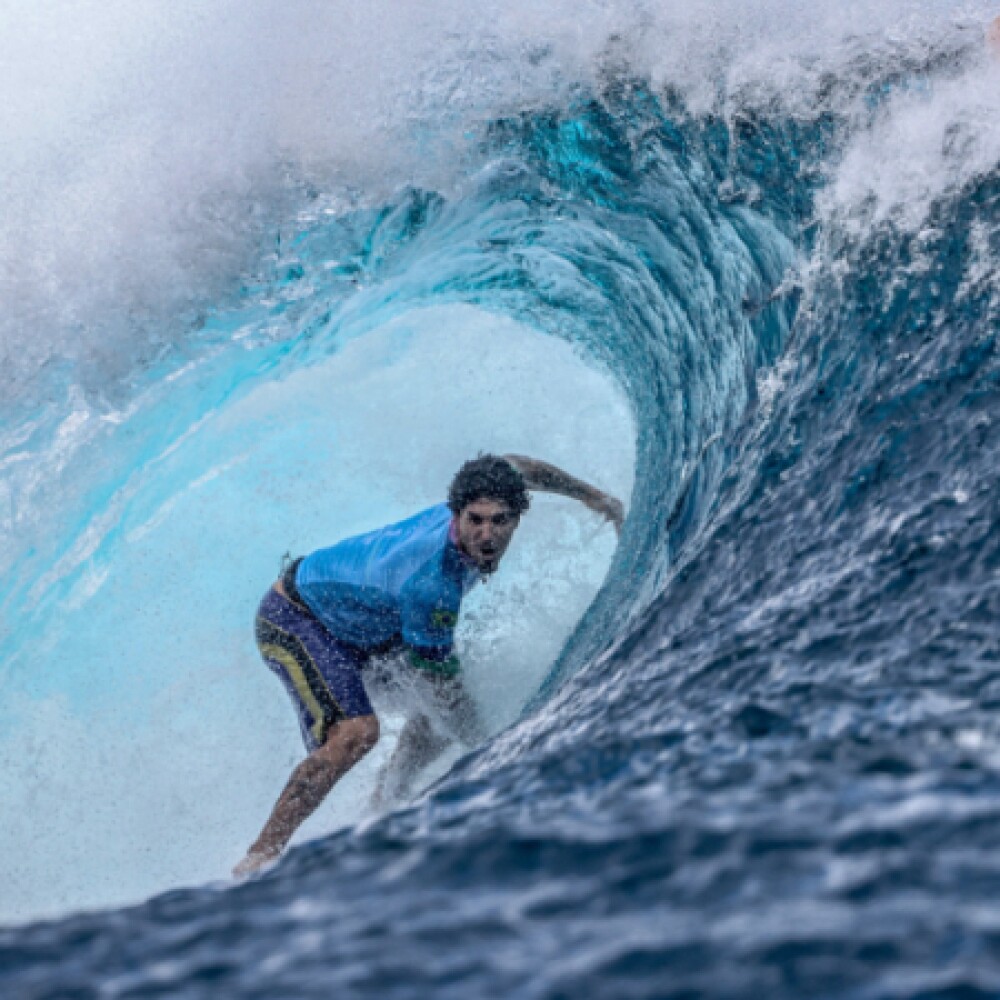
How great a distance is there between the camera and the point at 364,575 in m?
3.33

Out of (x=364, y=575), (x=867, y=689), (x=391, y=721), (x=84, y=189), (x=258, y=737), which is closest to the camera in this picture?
(x=867, y=689)

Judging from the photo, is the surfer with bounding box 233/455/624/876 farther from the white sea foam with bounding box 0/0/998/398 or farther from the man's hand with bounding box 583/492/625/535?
the white sea foam with bounding box 0/0/998/398

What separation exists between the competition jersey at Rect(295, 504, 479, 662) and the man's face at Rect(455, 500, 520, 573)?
0.04 meters

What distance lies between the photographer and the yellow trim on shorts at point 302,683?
335cm

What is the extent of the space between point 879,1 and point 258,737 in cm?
398

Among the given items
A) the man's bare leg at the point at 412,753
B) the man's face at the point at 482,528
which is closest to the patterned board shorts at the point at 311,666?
the man's bare leg at the point at 412,753

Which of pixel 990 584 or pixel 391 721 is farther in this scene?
pixel 391 721

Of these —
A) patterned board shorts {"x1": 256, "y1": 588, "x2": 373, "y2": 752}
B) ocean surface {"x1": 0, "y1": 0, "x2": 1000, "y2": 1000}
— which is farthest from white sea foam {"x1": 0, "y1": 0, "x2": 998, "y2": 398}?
patterned board shorts {"x1": 256, "y1": 588, "x2": 373, "y2": 752}

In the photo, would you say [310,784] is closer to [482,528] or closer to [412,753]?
[412,753]

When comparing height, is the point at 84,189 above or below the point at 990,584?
above

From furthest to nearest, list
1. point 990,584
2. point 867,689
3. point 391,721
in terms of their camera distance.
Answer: point 391,721
point 990,584
point 867,689

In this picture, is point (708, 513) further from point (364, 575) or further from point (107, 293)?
point (107, 293)

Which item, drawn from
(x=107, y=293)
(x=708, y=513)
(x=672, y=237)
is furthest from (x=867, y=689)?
(x=107, y=293)

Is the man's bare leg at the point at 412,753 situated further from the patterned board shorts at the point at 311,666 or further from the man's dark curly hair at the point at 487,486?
the man's dark curly hair at the point at 487,486
